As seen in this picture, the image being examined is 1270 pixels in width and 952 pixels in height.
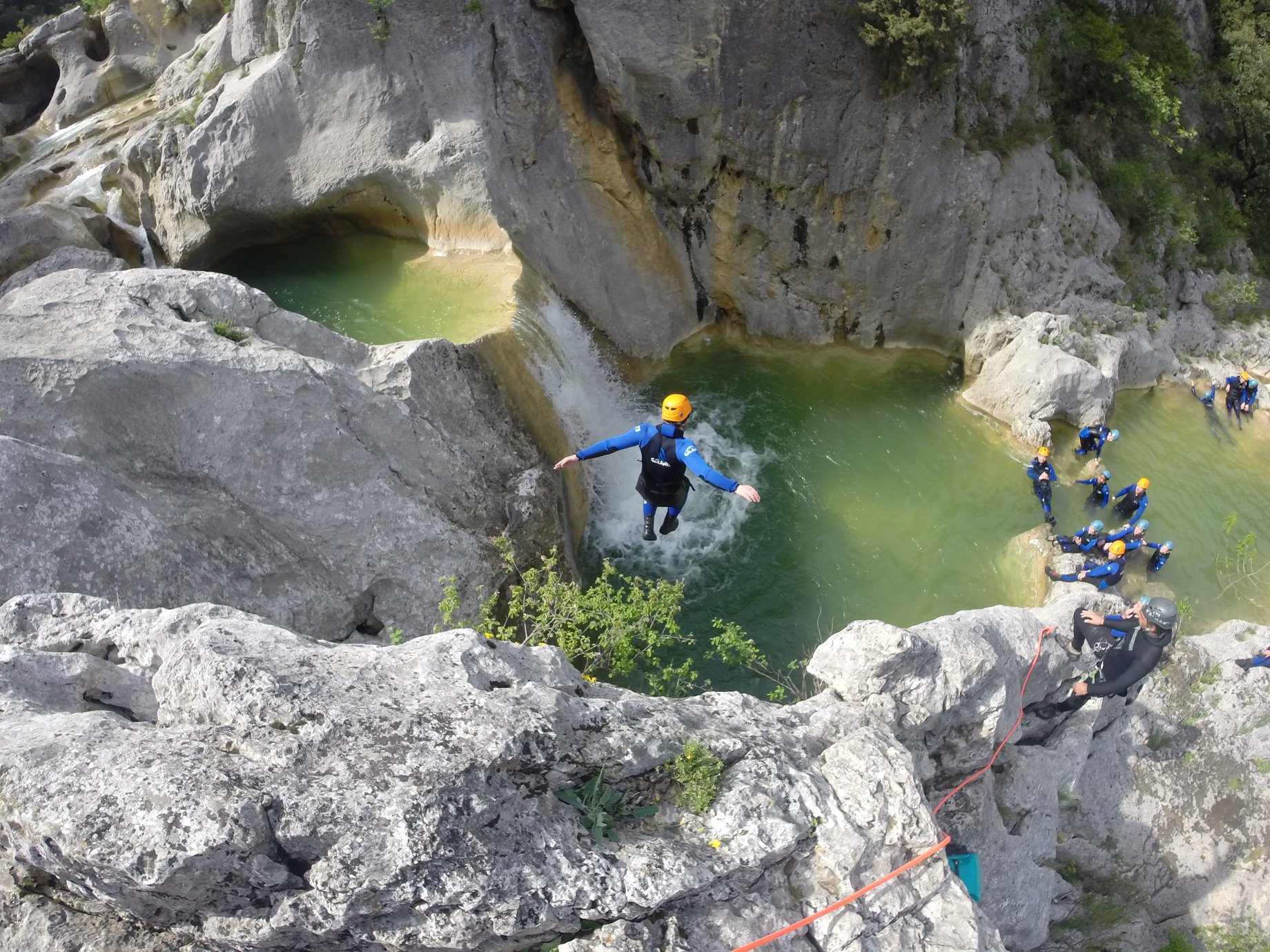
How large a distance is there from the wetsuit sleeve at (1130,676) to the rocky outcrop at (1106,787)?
31 cm

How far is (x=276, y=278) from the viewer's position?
14961 mm

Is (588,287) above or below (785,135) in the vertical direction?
below

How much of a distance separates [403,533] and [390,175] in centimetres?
764

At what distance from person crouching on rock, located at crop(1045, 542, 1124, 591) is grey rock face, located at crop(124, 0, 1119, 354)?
6.10 metres

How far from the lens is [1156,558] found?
1342 cm

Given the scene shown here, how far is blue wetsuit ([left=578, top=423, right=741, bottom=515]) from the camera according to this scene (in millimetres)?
8211

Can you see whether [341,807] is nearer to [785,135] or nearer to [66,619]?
[66,619]

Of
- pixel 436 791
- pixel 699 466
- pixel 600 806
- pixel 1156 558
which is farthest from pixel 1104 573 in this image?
pixel 436 791

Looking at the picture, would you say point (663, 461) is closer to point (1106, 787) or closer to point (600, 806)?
point (600, 806)

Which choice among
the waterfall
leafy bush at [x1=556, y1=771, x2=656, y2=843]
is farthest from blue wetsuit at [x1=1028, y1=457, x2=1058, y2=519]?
leafy bush at [x1=556, y1=771, x2=656, y2=843]

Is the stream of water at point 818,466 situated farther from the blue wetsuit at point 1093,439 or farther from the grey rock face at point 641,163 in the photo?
the grey rock face at point 641,163

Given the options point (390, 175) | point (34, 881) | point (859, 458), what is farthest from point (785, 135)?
point (34, 881)

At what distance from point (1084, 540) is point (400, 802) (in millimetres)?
12595

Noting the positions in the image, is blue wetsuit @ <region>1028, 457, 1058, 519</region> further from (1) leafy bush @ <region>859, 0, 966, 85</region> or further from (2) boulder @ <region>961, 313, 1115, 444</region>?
(1) leafy bush @ <region>859, 0, 966, 85</region>
